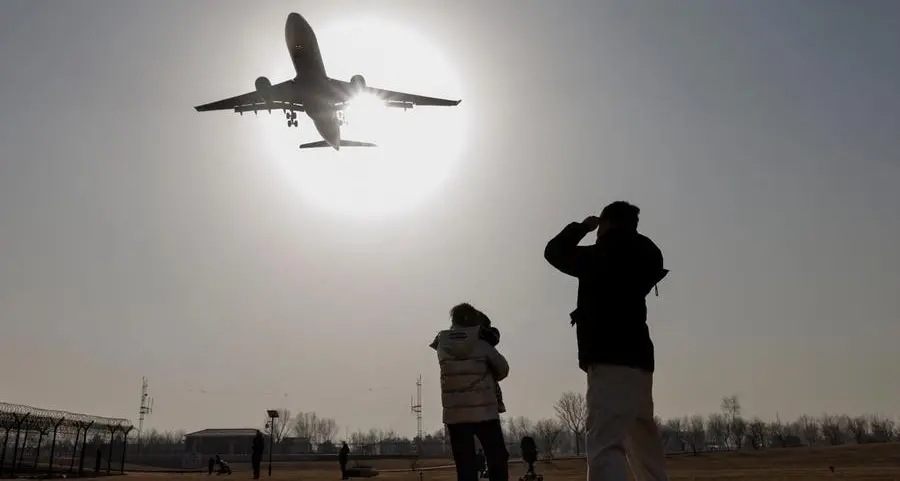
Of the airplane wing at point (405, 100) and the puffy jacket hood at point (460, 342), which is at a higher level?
the airplane wing at point (405, 100)

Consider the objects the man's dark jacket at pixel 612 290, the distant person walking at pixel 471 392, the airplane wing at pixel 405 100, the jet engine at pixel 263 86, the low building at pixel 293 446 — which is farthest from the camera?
the low building at pixel 293 446

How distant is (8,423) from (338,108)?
2449 cm

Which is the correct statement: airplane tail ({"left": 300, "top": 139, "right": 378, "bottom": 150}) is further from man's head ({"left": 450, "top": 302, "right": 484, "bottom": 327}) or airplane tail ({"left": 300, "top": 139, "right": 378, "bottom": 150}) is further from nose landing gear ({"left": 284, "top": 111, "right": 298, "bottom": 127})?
man's head ({"left": 450, "top": 302, "right": 484, "bottom": 327})

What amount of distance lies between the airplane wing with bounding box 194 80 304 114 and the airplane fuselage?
110cm

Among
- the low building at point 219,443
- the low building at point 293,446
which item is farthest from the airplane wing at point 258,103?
the low building at point 293,446

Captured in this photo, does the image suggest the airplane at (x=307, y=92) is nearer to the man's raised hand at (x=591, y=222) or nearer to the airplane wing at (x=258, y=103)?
the airplane wing at (x=258, y=103)

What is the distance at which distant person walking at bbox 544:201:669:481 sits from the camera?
11.8 ft

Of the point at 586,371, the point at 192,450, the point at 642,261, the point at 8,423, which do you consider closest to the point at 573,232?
the point at 642,261

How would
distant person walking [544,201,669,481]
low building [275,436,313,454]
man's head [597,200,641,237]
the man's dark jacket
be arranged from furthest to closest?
low building [275,436,313,454] < man's head [597,200,641,237] < the man's dark jacket < distant person walking [544,201,669,481]

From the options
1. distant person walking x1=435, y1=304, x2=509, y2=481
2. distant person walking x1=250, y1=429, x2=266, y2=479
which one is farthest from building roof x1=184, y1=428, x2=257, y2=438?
distant person walking x1=435, y1=304, x2=509, y2=481

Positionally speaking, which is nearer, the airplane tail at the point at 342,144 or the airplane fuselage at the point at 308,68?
the airplane fuselage at the point at 308,68

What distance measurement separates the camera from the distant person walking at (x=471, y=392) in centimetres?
532

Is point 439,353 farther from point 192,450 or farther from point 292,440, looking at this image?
point 292,440

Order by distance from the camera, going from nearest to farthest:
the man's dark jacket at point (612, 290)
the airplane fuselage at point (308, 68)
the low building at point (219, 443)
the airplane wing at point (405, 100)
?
the man's dark jacket at point (612, 290), the airplane fuselage at point (308, 68), the airplane wing at point (405, 100), the low building at point (219, 443)
